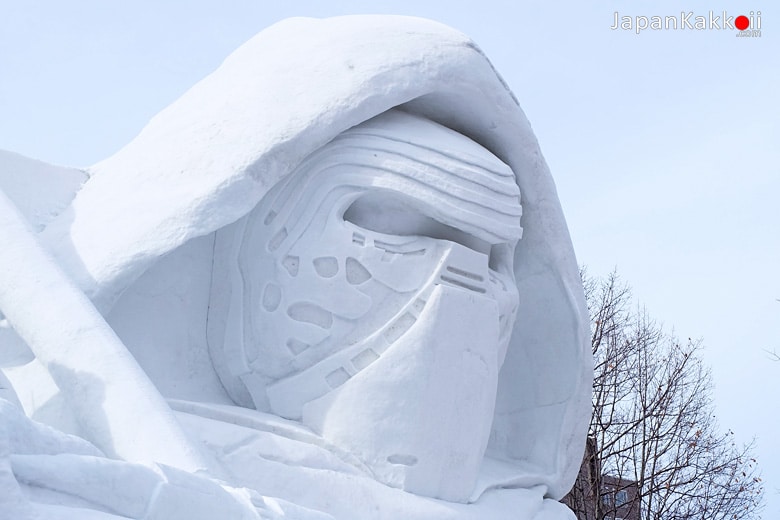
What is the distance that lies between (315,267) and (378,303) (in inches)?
10.5

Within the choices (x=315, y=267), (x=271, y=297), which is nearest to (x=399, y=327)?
(x=315, y=267)

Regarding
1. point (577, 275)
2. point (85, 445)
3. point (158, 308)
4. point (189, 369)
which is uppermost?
point (85, 445)

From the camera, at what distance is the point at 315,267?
3660 mm

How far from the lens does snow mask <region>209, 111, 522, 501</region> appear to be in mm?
3523

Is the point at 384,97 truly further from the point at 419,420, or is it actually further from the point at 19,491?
the point at 19,491

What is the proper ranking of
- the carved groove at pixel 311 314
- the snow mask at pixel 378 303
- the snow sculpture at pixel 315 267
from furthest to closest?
the carved groove at pixel 311 314 → the snow mask at pixel 378 303 → the snow sculpture at pixel 315 267

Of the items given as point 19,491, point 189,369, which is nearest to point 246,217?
point 189,369

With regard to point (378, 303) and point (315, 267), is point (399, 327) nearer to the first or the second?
point (378, 303)

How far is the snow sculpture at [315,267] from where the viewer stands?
3.37 m

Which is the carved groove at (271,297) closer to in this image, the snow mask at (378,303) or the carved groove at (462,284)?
the snow mask at (378,303)

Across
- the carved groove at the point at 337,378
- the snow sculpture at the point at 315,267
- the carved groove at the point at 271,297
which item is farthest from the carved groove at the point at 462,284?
the carved groove at the point at 271,297

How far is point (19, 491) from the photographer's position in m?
1.63

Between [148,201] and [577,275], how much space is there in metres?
2.10

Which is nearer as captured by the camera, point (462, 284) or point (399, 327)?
point (399, 327)
